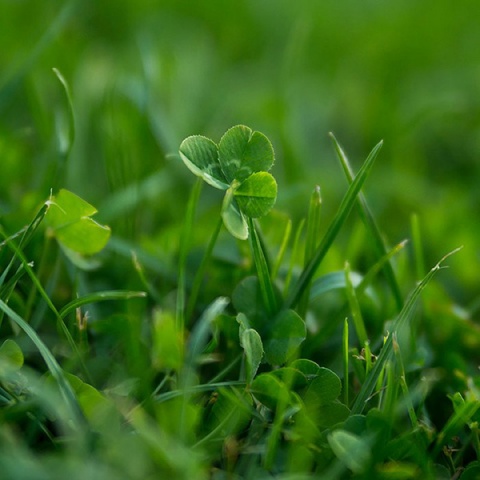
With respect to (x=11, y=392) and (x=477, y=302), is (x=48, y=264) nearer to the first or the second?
(x=11, y=392)

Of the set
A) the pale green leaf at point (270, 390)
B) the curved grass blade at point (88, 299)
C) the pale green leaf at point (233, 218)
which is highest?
the pale green leaf at point (233, 218)

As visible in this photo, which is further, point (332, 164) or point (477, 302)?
point (332, 164)

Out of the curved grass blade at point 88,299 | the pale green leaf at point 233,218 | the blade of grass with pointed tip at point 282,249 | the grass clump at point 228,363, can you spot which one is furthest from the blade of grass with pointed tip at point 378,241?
the curved grass blade at point 88,299

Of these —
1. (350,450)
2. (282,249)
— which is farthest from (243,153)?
(350,450)

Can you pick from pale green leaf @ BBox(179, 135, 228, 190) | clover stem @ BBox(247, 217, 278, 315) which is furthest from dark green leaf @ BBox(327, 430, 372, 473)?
pale green leaf @ BBox(179, 135, 228, 190)

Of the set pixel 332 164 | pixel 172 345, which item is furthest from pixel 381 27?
pixel 172 345

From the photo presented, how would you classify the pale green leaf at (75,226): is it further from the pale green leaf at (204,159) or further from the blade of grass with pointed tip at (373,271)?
the blade of grass with pointed tip at (373,271)

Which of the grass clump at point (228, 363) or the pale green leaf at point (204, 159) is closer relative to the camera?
the grass clump at point (228, 363)

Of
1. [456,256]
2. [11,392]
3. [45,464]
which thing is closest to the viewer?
[45,464]
